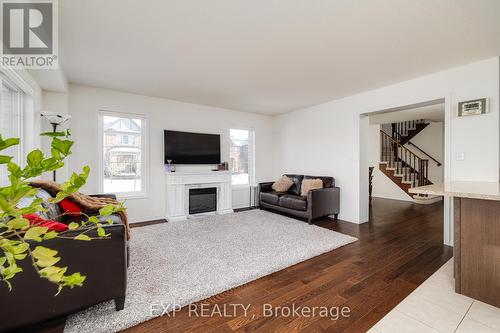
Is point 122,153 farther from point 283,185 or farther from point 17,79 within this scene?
point 283,185

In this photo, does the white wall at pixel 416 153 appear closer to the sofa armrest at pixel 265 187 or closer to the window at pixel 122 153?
the sofa armrest at pixel 265 187

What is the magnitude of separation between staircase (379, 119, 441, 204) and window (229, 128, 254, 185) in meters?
4.43

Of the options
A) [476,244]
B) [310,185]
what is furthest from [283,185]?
[476,244]

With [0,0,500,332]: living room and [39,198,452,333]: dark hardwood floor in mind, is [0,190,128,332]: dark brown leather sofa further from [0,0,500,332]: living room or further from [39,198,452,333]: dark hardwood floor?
[39,198,452,333]: dark hardwood floor

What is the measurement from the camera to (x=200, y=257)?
275 cm

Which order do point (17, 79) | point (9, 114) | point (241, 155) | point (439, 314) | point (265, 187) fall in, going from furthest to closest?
point (241, 155) < point (265, 187) < point (9, 114) < point (17, 79) < point (439, 314)

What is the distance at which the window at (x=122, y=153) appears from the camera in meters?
4.20

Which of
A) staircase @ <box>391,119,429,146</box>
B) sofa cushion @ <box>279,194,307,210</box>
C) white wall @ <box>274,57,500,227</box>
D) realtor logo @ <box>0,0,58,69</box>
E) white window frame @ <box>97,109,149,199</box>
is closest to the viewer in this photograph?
realtor logo @ <box>0,0,58,69</box>

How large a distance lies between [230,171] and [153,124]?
74.0 inches

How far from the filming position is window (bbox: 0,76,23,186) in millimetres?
2635

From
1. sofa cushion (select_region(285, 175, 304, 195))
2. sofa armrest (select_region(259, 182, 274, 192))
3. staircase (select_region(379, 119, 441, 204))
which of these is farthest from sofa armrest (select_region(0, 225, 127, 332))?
staircase (select_region(379, 119, 441, 204))

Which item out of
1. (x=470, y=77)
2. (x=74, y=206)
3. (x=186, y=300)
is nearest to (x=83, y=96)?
(x=74, y=206)

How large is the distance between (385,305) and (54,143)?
240cm

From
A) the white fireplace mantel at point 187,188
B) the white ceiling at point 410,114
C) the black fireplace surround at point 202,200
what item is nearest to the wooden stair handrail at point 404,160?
the white ceiling at point 410,114
